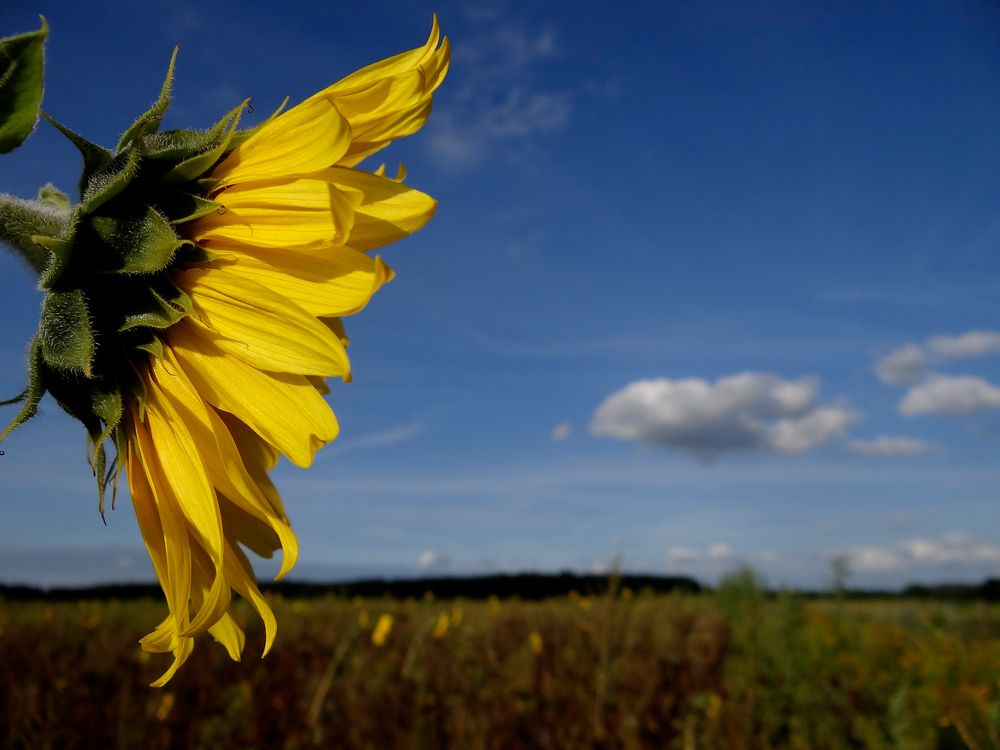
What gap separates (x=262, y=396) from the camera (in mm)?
847

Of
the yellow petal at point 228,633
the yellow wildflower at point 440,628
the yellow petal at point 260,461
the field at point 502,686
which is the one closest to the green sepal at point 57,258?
the yellow petal at point 260,461

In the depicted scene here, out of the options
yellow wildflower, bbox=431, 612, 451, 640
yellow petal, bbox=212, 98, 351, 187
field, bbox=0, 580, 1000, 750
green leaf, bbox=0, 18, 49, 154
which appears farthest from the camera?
yellow wildflower, bbox=431, 612, 451, 640

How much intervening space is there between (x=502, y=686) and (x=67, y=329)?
4.49 m

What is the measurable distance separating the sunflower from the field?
1.99m

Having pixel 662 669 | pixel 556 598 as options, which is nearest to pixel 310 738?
pixel 662 669

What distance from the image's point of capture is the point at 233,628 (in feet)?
3.35

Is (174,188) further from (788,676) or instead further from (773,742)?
(788,676)

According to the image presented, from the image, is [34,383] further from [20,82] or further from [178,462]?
[20,82]

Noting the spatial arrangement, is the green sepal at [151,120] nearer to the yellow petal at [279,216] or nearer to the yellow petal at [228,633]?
the yellow petal at [279,216]

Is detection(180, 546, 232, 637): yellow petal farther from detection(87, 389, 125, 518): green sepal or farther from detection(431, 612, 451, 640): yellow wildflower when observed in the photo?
detection(431, 612, 451, 640): yellow wildflower

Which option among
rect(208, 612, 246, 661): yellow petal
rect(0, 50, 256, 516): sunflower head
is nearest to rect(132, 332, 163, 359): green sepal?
rect(0, 50, 256, 516): sunflower head

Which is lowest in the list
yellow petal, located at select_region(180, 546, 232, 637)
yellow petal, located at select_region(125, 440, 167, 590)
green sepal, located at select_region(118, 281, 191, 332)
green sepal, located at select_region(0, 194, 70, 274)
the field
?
the field

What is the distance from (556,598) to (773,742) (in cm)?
641

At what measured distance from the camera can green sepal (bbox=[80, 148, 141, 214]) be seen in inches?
32.2
